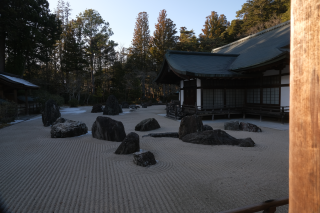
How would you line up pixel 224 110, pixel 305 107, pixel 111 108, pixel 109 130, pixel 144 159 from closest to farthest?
pixel 305 107
pixel 144 159
pixel 109 130
pixel 224 110
pixel 111 108

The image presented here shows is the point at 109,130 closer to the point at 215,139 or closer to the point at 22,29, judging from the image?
the point at 215,139

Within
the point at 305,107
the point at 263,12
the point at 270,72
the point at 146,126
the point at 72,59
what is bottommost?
the point at 146,126

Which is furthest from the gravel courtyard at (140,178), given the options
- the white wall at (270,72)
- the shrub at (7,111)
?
the shrub at (7,111)

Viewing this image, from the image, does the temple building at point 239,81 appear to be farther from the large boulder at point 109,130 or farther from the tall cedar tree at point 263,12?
the tall cedar tree at point 263,12

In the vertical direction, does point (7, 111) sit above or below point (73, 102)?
below

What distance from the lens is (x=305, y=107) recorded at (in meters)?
0.84

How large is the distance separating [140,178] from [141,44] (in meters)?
32.2

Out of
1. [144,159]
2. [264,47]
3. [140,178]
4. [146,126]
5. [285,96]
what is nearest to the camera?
[140,178]

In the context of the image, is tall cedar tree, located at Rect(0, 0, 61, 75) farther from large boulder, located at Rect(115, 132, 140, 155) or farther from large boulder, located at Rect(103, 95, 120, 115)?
large boulder, located at Rect(115, 132, 140, 155)

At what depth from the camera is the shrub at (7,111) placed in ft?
37.6

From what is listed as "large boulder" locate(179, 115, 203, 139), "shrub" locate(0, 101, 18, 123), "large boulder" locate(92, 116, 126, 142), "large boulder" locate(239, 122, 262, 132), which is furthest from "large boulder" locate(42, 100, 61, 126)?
"large boulder" locate(239, 122, 262, 132)

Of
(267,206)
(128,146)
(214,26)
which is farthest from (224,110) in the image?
(214,26)

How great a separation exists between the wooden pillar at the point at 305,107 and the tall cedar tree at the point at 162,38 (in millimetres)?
32480

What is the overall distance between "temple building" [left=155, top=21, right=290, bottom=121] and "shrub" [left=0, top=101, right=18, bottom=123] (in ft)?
33.2
